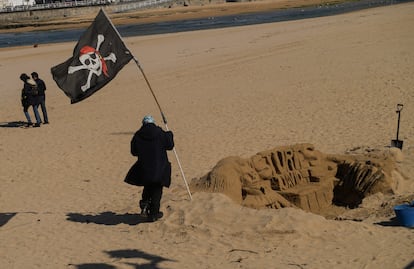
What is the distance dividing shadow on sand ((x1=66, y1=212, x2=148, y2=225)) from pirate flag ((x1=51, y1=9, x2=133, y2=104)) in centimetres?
165

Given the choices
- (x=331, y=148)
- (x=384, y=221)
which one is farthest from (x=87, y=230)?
(x=331, y=148)

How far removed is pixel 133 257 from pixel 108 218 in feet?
5.99

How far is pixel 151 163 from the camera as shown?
847 cm

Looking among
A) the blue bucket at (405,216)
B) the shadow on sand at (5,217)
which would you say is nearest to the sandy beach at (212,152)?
the shadow on sand at (5,217)

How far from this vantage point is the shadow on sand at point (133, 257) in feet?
24.0

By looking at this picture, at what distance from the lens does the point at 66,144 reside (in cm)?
1476

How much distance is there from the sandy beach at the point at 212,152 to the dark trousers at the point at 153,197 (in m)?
0.18

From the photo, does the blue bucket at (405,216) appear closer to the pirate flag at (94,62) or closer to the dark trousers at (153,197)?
the dark trousers at (153,197)

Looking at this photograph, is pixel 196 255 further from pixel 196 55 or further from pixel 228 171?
pixel 196 55

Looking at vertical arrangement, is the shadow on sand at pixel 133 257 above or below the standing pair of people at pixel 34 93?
below

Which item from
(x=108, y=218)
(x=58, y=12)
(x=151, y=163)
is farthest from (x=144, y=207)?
(x=58, y=12)

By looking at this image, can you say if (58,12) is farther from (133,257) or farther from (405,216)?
(405,216)

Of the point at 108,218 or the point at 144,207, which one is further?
the point at 108,218

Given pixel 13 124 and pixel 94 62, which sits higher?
pixel 94 62
